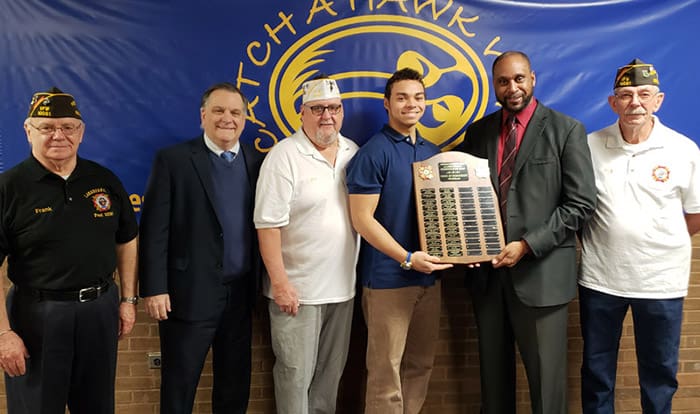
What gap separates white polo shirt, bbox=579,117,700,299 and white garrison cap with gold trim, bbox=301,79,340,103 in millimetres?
1235

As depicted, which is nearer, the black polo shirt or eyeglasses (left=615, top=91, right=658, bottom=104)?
the black polo shirt

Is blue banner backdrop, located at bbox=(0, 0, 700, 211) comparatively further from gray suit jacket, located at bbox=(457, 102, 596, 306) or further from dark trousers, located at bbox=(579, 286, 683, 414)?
dark trousers, located at bbox=(579, 286, 683, 414)

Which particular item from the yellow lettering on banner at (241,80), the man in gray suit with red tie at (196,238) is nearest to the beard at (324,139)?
the man in gray suit with red tie at (196,238)

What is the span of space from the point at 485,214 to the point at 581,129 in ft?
1.82

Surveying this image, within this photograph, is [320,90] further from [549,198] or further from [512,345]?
[512,345]

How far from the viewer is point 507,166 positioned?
2.47 meters

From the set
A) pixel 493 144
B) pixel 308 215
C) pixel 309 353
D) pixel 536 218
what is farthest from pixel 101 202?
pixel 536 218

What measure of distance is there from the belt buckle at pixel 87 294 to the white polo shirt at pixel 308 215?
26.3 inches

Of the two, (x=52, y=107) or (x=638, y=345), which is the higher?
(x=52, y=107)

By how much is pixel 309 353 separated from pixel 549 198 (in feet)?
4.03

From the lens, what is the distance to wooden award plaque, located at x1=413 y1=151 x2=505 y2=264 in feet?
7.85

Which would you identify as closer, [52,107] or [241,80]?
[52,107]

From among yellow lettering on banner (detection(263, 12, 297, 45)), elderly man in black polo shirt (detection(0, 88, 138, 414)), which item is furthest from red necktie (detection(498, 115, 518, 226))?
elderly man in black polo shirt (detection(0, 88, 138, 414))

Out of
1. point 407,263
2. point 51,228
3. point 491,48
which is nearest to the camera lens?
point 51,228
